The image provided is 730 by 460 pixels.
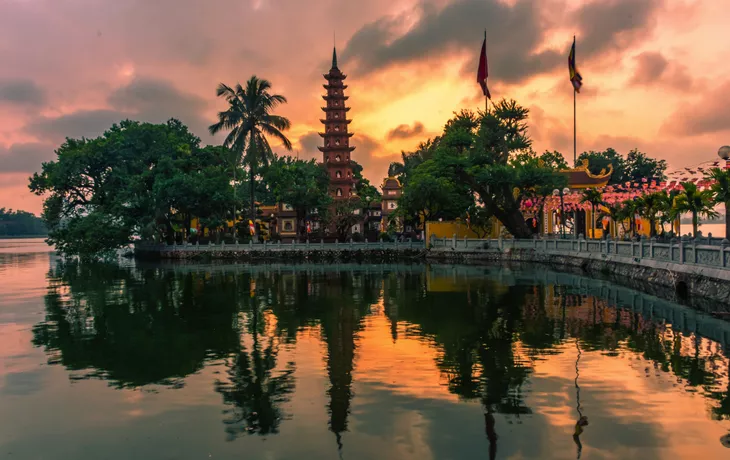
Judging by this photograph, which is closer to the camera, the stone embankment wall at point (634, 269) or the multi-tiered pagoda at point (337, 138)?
the stone embankment wall at point (634, 269)

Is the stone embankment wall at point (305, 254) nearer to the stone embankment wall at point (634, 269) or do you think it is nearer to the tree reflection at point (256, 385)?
the stone embankment wall at point (634, 269)

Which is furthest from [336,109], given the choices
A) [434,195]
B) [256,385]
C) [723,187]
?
[256,385]

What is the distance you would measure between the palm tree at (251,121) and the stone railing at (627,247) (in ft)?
52.8

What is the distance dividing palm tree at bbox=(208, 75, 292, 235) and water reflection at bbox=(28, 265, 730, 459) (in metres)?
25.6

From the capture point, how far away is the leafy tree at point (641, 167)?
78500 mm

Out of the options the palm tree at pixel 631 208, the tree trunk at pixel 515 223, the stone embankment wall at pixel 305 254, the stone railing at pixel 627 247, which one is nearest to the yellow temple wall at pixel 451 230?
the stone railing at pixel 627 247

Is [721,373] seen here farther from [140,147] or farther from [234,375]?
[140,147]

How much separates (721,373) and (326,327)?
375 inches

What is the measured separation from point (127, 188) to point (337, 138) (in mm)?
22640

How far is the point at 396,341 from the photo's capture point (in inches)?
594

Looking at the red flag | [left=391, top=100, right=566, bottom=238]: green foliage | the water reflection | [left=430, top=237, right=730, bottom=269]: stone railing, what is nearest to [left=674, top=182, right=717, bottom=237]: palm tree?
[left=430, top=237, right=730, bottom=269]: stone railing

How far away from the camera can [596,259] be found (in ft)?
113

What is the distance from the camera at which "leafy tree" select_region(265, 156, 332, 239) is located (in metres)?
63.5

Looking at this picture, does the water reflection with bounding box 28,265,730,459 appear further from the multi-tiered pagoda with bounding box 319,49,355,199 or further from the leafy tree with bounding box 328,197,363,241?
the multi-tiered pagoda with bounding box 319,49,355,199
